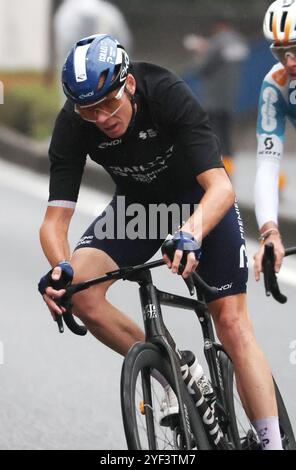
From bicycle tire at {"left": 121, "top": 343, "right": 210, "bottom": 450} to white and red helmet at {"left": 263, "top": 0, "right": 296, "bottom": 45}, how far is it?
1446 mm

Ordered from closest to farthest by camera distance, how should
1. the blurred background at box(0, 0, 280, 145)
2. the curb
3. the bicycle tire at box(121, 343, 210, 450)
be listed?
the bicycle tire at box(121, 343, 210, 450) → the curb → the blurred background at box(0, 0, 280, 145)

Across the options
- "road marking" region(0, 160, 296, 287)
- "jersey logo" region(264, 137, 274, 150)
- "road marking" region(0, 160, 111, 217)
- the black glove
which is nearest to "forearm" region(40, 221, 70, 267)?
the black glove

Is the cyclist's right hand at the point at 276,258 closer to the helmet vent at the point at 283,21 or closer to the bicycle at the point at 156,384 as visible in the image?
the bicycle at the point at 156,384

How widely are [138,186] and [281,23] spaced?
0.89m

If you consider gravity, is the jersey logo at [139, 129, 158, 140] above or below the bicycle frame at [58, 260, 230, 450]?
above

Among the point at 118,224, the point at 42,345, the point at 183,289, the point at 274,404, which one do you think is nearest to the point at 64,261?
the point at 118,224

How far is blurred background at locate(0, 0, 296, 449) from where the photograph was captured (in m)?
7.54

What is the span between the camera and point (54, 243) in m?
5.79

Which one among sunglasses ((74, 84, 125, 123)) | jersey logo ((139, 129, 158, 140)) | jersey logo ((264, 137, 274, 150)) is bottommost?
jersey logo ((264, 137, 274, 150))

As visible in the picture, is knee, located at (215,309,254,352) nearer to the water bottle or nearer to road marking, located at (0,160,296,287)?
the water bottle

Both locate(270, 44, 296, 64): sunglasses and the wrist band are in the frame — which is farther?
→ locate(270, 44, 296, 64): sunglasses

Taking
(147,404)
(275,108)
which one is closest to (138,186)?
(275,108)

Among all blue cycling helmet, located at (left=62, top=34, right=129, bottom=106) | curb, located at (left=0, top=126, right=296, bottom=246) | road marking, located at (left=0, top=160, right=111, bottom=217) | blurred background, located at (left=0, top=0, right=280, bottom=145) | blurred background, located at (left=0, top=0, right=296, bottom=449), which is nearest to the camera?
blue cycling helmet, located at (left=62, top=34, right=129, bottom=106)
